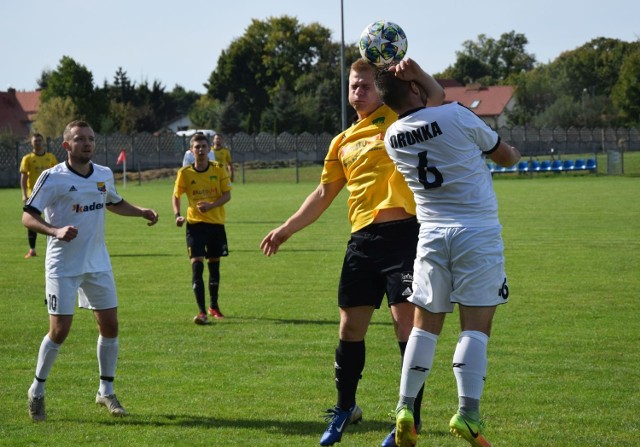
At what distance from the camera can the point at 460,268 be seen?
566 cm

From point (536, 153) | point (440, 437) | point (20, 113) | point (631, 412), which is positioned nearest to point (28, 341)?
point (440, 437)

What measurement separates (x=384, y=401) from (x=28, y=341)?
14.9ft

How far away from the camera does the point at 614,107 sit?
343 feet

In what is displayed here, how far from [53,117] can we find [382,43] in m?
80.2

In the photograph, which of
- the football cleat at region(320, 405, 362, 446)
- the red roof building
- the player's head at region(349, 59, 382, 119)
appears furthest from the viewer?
the red roof building

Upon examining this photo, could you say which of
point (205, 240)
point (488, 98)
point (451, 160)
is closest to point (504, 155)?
point (451, 160)

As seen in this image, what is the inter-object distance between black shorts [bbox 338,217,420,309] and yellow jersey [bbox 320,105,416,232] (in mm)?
103

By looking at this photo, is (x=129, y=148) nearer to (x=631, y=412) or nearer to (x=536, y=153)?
(x=536, y=153)

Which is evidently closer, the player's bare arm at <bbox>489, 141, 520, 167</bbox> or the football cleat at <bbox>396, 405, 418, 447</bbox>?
the football cleat at <bbox>396, 405, 418, 447</bbox>

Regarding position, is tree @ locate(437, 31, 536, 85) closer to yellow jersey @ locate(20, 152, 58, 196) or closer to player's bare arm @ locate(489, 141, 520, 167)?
yellow jersey @ locate(20, 152, 58, 196)

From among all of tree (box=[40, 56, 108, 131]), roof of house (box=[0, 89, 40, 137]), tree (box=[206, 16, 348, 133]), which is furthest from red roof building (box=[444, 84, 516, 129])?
roof of house (box=[0, 89, 40, 137])

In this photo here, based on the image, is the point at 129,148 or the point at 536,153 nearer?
the point at 129,148

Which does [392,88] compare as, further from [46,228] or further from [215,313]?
[215,313]

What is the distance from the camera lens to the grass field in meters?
6.91
